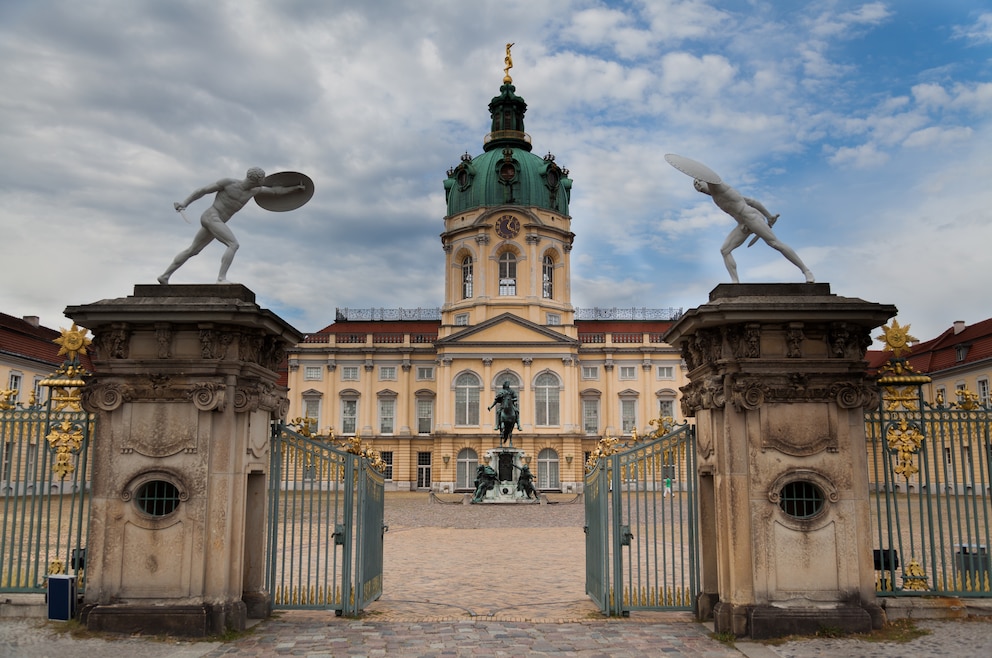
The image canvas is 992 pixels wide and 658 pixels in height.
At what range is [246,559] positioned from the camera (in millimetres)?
10211

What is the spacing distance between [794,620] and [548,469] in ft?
154

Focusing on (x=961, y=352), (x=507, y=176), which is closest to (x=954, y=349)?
(x=961, y=352)

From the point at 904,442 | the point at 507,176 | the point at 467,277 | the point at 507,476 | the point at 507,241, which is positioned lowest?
the point at 507,476

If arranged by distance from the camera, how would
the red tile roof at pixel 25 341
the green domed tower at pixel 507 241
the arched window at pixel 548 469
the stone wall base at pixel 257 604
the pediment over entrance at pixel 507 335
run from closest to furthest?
the stone wall base at pixel 257 604
the red tile roof at pixel 25 341
the arched window at pixel 548 469
the pediment over entrance at pixel 507 335
the green domed tower at pixel 507 241

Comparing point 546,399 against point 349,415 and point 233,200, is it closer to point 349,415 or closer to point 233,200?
point 349,415

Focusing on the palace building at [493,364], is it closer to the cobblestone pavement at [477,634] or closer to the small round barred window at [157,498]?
the cobblestone pavement at [477,634]

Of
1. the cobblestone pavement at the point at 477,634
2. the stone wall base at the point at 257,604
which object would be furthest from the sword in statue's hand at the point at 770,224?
the stone wall base at the point at 257,604

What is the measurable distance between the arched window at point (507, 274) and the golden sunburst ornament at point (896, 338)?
160 feet

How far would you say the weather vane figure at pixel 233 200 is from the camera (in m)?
10.1

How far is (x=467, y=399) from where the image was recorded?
186ft

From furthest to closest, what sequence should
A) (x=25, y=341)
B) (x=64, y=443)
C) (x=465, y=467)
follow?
(x=465, y=467)
(x=25, y=341)
(x=64, y=443)

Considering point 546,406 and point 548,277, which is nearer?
point 546,406

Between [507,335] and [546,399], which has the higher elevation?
[507,335]

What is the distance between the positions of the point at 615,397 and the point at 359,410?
1735 centimetres
